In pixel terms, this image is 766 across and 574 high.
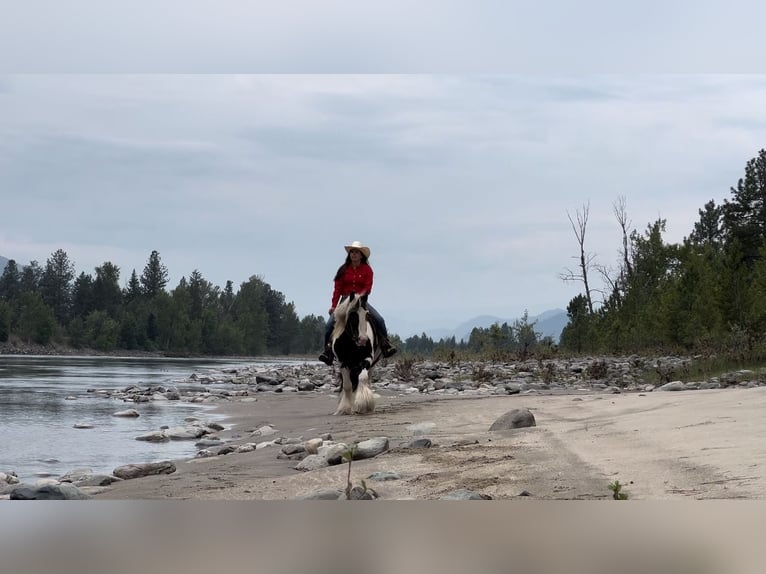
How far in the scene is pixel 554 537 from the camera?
2.15 meters

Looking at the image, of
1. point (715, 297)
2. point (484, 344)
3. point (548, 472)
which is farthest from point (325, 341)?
point (484, 344)

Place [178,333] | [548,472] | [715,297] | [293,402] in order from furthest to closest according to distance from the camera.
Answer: [178,333]
[715,297]
[293,402]
[548,472]

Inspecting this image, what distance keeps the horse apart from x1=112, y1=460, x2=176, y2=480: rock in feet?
13.2

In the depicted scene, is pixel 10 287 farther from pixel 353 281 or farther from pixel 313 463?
pixel 313 463

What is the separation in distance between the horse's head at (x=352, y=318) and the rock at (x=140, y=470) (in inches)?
157

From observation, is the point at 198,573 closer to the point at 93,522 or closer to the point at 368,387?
the point at 93,522

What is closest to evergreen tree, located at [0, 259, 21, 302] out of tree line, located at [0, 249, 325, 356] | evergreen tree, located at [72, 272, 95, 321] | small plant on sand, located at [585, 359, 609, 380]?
tree line, located at [0, 249, 325, 356]

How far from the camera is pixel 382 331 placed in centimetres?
970

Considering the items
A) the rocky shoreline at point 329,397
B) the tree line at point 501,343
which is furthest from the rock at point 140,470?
the tree line at point 501,343

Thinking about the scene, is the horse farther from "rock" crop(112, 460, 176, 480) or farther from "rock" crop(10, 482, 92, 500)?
"rock" crop(10, 482, 92, 500)

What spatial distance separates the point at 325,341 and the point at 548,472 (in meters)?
5.94

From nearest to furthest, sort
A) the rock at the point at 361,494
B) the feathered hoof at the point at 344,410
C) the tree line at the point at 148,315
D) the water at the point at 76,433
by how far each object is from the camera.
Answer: the rock at the point at 361,494 → the water at the point at 76,433 → the feathered hoof at the point at 344,410 → the tree line at the point at 148,315

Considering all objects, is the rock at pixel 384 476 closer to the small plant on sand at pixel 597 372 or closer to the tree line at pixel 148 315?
the small plant on sand at pixel 597 372

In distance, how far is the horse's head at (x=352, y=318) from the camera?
9.34 m
